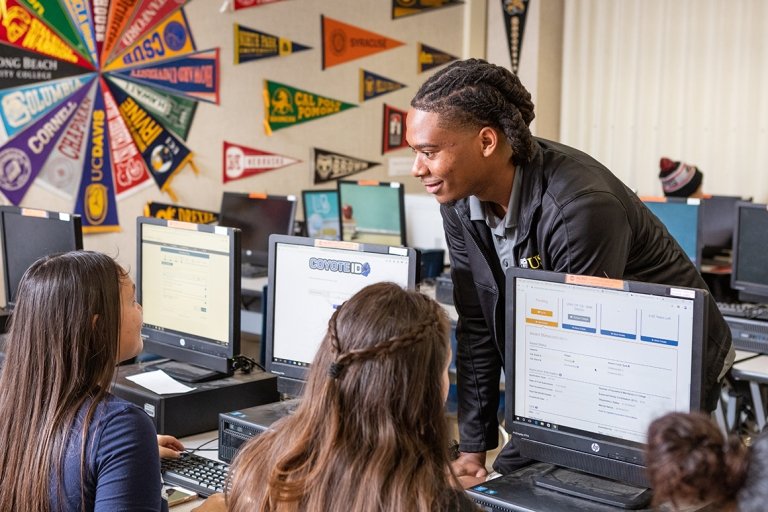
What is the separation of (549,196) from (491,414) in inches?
20.8

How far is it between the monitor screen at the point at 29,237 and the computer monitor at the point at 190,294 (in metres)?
0.48

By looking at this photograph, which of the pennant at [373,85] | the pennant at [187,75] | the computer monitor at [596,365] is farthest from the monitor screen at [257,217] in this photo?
the computer monitor at [596,365]

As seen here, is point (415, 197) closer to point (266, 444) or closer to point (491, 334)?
point (491, 334)

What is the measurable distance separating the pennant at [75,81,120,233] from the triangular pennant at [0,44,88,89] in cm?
22

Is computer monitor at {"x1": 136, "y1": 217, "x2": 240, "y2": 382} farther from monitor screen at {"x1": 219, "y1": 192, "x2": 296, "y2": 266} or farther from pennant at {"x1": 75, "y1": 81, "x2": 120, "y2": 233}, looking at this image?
pennant at {"x1": 75, "y1": 81, "x2": 120, "y2": 233}

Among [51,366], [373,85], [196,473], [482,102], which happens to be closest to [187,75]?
[373,85]

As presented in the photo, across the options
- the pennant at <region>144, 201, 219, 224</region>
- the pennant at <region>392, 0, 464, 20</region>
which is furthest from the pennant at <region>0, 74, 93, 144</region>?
the pennant at <region>392, 0, 464, 20</region>

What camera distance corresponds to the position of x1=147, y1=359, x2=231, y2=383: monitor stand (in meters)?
2.55

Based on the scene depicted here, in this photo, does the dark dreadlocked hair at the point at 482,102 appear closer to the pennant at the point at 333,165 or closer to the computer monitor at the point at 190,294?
the computer monitor at the point at 190,294

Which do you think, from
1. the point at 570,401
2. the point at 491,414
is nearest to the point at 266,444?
the point at 570,401

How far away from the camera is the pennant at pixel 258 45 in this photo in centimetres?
560

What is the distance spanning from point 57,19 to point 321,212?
172 cm

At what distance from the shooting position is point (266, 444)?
1.49m

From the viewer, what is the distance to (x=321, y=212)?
18.0ft
